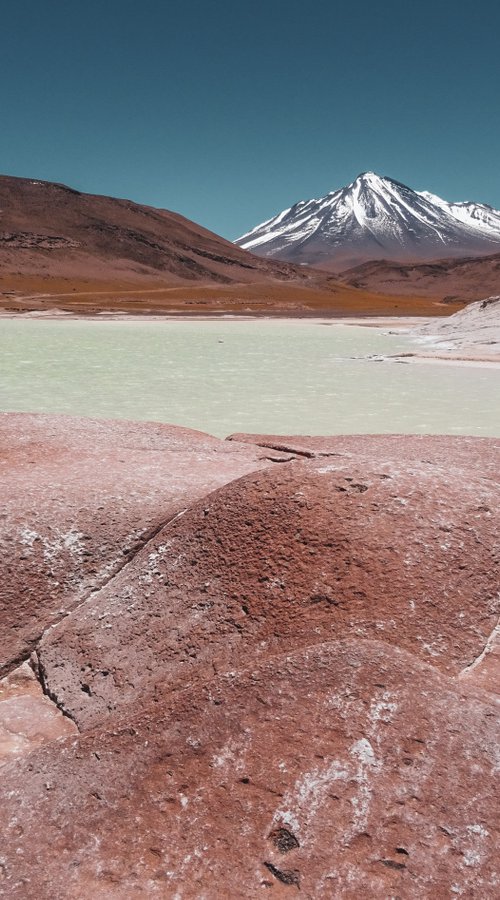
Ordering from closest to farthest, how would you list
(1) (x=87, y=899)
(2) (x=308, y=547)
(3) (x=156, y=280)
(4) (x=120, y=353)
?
(1) (x=87, y=899) → (2) (x=308, y=547) → (4) (x=120, y=353) → (3) (x=156, y=280)

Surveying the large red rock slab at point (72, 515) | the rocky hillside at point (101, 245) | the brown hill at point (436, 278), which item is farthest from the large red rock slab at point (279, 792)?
the brown hill at point (436, 278)

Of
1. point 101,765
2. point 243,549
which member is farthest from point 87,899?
point 243,549

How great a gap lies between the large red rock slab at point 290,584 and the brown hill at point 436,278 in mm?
116232

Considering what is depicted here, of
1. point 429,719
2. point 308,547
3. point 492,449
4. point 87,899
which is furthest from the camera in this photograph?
point 492,449

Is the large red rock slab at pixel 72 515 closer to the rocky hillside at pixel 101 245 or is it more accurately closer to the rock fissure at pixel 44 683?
the rock fissure at pixel 44 683

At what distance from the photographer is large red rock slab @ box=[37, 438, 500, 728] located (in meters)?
3.04

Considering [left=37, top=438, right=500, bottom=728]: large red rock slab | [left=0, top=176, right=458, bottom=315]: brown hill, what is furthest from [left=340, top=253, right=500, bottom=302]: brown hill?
[left=37, top=438, right=500, bottom=728]: large red rock slab

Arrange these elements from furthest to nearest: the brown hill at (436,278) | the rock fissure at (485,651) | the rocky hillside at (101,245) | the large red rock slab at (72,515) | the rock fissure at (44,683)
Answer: the brown hill at (436,278)
the rocky hillside at (101,245)
the large red rock slab at (72,515)
the rock fissure at (44,683)
the rock fissure at (485,651)

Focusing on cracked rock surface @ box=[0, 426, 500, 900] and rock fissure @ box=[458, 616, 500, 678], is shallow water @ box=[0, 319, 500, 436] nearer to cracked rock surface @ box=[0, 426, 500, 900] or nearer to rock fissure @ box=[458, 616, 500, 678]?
cracked rock surface @ box=[0, 426, 500, 900]

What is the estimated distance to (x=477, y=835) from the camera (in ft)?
7.30

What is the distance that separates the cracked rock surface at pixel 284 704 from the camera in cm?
225

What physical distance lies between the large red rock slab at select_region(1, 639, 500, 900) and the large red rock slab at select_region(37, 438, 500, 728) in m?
0.23

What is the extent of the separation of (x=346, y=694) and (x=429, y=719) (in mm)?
283

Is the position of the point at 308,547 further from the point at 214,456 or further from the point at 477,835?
the point at 214,456
